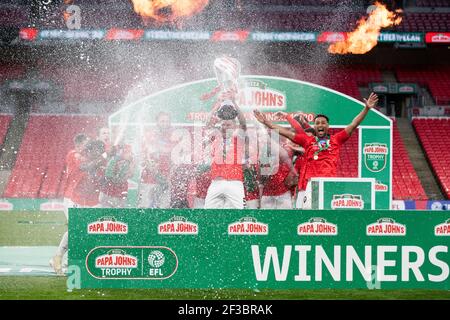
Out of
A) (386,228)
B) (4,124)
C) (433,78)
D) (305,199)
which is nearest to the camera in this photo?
(386,228)

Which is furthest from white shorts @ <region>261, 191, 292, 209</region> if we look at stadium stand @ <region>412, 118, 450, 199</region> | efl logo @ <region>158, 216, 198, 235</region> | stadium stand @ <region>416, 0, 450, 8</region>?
stadium stand @ <region>416, 0, 450, 8</region>

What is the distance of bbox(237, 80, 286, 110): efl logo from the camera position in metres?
13.4

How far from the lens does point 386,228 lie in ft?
25.2

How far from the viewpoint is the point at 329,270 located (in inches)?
301

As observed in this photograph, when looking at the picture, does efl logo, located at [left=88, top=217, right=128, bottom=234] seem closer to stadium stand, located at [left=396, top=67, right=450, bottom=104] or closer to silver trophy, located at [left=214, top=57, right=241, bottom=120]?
silver trophy, located at [left=214, top=57, right=241, bottom=120]

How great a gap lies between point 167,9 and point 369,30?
21.0 ft

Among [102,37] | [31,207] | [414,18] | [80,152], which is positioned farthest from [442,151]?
[80,152]

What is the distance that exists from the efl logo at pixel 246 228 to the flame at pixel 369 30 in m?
16.4

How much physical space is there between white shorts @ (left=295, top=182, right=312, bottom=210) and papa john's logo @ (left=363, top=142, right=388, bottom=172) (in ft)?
12.5

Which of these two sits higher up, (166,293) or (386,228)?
(386,228)

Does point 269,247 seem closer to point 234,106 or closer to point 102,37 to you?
point 234,106

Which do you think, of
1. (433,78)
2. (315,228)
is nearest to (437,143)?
(433,78)

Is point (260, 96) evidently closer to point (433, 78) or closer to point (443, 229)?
point (443, 229)

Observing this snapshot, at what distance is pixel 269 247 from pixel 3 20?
18908 millimetres
